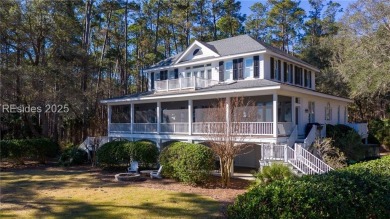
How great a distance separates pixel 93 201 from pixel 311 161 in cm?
928

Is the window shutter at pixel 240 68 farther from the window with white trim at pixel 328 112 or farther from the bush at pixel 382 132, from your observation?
the bush at pixel 382 132

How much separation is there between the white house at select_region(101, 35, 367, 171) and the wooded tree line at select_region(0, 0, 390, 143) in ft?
9.61

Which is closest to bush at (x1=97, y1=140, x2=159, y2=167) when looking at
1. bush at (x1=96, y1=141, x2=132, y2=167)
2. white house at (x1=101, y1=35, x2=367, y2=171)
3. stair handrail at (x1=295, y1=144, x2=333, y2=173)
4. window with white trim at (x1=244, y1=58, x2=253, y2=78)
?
bush at (x1=96, y1=141, x2=132, y2=167)

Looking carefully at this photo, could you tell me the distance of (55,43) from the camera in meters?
25.5

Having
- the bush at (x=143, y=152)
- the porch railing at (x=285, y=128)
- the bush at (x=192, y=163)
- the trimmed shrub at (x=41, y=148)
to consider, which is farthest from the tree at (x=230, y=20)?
the bush at (x=192, y=163)

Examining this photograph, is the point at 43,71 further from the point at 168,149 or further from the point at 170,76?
the point at 168,149

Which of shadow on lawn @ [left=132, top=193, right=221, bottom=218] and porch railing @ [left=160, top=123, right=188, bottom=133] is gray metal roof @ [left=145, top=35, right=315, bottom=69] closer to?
porch railing @ [left=160, top=123, right=188, bottom=133]

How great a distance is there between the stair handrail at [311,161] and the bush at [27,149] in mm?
16547

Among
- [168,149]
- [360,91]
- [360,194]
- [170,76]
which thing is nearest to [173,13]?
[170,76]

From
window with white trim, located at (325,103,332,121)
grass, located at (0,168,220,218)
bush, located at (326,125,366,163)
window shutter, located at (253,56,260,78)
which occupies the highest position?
window shutter, located at (253,56,260,78)

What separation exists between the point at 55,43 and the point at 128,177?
48.4ft

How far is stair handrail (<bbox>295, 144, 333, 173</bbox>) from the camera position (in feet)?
46.9

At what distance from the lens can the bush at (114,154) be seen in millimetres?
18562

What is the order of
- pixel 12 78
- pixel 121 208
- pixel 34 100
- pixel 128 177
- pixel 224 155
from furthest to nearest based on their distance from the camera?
1. pixel 34 100
2. pixel 12 78
3. pixel 128 177
4. pixel 224 155
5. pixel 121 208
